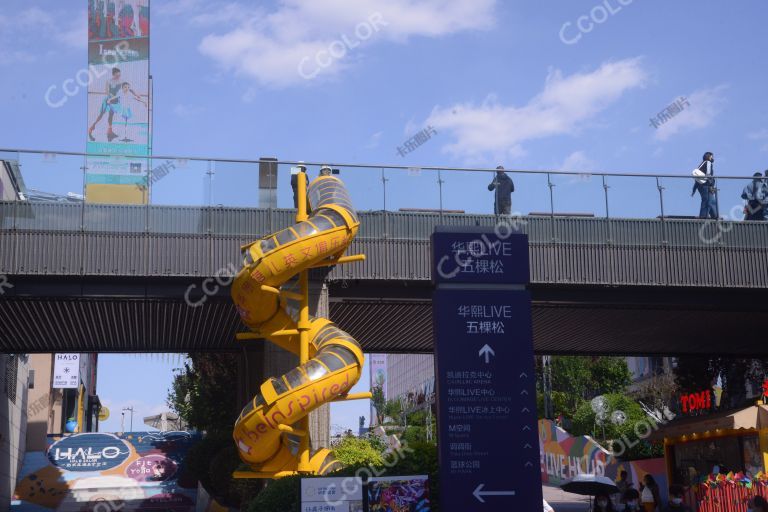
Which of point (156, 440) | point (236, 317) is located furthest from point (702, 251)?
point (156, 440)

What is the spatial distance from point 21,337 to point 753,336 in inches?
830

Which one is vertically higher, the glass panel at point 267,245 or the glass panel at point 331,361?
the glass panel at point 267,245

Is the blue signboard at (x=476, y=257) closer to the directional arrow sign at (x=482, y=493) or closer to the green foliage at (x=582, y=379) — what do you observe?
the directional arrow sign at (x=482, y=493)

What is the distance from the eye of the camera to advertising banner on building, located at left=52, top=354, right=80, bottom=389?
4616 centimetres

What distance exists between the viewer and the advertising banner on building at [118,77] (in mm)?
29562

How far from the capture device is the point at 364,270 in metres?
20.8

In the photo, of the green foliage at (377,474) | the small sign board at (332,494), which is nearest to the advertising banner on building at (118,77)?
the green foliage at (377,474)

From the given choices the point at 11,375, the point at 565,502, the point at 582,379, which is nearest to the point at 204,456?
the point at 11,375

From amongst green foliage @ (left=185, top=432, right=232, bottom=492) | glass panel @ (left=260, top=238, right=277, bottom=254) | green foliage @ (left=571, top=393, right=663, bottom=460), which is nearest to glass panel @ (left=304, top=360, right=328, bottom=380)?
glass panel @ (left=260, top=238, right=277, bottom=254)

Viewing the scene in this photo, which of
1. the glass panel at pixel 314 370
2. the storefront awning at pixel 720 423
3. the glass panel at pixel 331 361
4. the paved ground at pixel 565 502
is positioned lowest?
the paved ground at pixel 565 502

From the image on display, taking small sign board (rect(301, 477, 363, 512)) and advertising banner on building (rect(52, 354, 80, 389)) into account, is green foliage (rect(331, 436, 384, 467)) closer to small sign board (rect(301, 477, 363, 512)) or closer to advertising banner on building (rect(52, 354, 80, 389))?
small sign board (rect(301, 477, 363, 512))

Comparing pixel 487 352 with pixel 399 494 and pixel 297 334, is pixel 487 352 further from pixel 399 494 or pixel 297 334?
pixel 297 334

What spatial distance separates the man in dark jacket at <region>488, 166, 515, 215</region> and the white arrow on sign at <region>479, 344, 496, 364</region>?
30.4 feet

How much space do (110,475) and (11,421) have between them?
15.3ft
